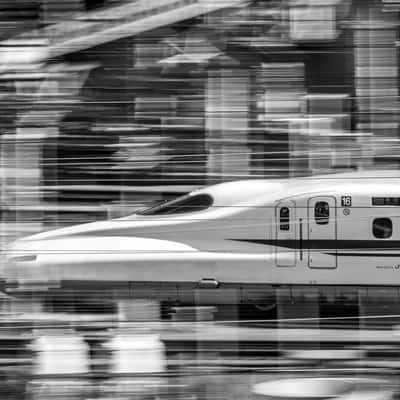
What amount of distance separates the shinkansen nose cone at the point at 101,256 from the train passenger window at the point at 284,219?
0.11 metres

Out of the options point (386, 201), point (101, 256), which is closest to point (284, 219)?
point (386, 201)

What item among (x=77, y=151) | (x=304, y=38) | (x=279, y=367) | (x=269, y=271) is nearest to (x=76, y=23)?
(x=77, y=151)

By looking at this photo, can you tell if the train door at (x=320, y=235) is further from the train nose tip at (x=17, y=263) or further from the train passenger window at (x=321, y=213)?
the train nose tip at (x=17, y=263)

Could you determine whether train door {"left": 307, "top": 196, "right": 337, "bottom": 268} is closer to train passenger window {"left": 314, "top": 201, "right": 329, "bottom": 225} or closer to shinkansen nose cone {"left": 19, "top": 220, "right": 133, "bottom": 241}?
train passenger window {"left": 314, "top": 201, "right": 329, "bottom": 225}

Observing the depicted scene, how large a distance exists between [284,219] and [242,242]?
0.06 metres

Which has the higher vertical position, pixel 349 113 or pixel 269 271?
pixel 349 113

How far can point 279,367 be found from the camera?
0.92m

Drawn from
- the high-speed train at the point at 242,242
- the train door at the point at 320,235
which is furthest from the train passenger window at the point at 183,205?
the train door at the point at 320,235

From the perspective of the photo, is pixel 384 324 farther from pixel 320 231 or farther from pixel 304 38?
pixel 304 38

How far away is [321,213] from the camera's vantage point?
2.77ft

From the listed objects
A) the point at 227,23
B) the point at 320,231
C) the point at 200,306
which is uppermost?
the point at 227,23

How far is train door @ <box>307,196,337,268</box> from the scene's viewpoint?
0.83 meters

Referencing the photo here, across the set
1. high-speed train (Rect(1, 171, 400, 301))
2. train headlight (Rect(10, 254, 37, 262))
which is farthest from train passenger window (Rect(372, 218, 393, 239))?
train headlight (Rect(10, 254, 37, 262))

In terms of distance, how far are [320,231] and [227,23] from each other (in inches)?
10.8
